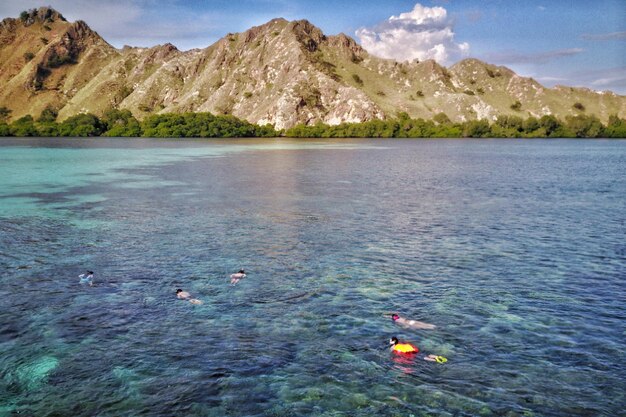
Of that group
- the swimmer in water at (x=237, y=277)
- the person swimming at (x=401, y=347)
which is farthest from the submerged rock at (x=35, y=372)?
the person swimming at (x=401, y=347)

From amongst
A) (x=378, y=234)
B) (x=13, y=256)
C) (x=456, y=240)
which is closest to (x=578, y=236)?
(x=456, y=240)

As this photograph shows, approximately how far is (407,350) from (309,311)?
19.0ft

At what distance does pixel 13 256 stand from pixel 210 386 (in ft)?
72.2

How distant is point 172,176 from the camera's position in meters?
84.6

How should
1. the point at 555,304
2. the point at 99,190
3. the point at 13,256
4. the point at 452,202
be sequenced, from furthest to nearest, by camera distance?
the point at 99,190
the point at 452,202
the point at 13,256
the point at 555,304

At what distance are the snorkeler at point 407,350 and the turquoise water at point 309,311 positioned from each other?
0.36 metres

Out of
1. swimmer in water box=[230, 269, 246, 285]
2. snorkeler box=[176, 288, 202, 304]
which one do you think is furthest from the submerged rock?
swimmer in water box=[230, 269, 246, 285]

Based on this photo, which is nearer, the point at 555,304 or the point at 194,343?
the point at 194,343

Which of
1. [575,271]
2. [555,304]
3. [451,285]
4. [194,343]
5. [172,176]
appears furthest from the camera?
[172,176]

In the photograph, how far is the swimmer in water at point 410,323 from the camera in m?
21.4

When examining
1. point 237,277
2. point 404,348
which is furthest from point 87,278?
point 404,348

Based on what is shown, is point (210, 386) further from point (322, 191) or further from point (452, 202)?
point (322, 191)

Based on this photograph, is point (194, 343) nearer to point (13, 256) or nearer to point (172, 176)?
point (13, 256)

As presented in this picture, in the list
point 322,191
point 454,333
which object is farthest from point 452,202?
point 454,333
